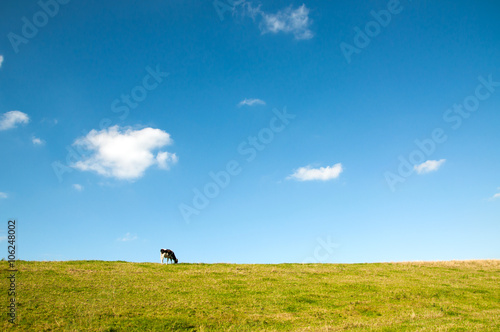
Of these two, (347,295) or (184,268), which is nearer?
(347,295)

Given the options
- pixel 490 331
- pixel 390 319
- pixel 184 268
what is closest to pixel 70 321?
pixel 184 268

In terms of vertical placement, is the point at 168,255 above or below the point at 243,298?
above

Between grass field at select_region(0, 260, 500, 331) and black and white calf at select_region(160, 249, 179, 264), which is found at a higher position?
black and white calf at select_region(160, 249, 179, 264)

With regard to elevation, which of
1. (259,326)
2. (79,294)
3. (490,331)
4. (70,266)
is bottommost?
(490,331)

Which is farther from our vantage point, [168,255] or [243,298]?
[168,255]

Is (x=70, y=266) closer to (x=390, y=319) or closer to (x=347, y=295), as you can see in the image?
(x=347, y=295)

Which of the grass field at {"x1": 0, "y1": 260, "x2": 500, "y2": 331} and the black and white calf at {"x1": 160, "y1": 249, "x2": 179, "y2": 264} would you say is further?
the black and white calf at {"x1": 160, "y1": 249, "x2": 179, "y2": 264}

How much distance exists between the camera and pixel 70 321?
→ 17.6 meters

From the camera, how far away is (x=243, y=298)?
23.0 m

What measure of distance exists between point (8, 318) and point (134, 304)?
20.4 ft

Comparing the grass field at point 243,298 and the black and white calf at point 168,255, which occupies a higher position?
the black and white calf at point 168,255

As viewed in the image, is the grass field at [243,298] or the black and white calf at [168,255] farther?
the black and white calf at [168,255]

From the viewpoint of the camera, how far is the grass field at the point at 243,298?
18000 mm

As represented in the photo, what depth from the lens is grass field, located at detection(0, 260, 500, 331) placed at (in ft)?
59.1
